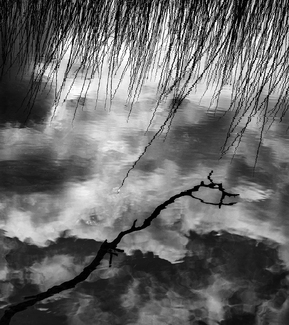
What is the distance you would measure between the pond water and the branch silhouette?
1cm

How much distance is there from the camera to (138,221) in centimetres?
102

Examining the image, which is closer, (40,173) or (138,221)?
(138,221)

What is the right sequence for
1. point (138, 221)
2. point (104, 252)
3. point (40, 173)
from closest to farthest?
point (104, 252) < point (138, 221) < point (40, 173)

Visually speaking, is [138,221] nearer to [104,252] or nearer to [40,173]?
[104,252]

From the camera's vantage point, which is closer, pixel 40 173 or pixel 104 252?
pixel 104 252

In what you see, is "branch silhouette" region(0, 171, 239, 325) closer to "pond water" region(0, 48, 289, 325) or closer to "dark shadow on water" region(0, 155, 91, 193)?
"pond water" region(0, 48, 289, 325)

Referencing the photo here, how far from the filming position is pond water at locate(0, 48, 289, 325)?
788mm

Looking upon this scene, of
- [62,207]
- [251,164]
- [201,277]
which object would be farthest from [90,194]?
[251,164]

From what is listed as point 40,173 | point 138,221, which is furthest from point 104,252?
point 40,173

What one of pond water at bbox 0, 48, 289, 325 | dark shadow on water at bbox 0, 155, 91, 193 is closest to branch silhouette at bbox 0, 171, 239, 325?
pond water at bbox 0, 48, 289, 325

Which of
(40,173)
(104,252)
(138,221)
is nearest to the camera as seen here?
(104,252)

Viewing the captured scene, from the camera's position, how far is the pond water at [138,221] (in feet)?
2.59

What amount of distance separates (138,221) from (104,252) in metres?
0.15

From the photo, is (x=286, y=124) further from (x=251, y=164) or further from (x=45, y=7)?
(x=45, y=7)
